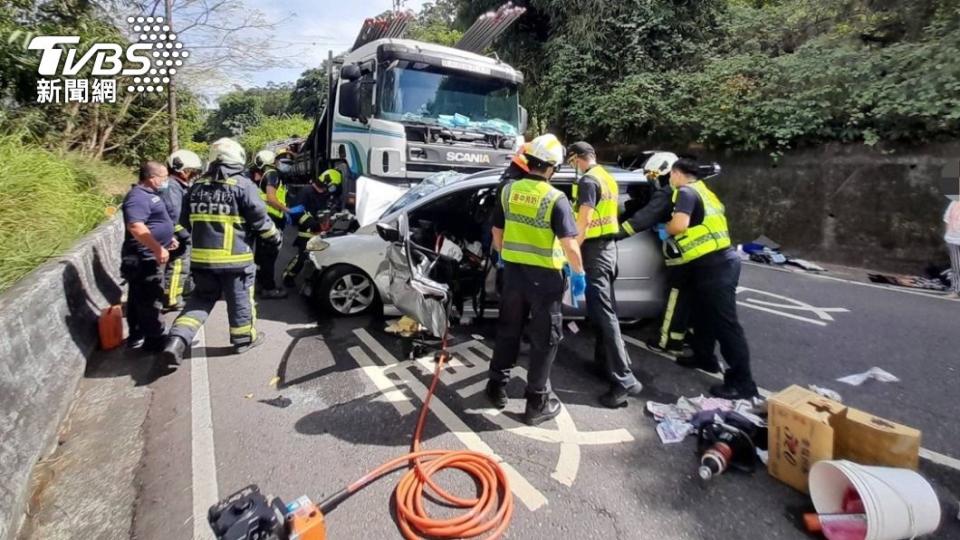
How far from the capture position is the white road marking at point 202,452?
2.21 m

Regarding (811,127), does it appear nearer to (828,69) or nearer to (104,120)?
(828,69)

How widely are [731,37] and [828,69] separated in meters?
4.48

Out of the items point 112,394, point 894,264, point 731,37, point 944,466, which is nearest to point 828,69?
point 894,264

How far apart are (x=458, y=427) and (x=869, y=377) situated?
3349mm

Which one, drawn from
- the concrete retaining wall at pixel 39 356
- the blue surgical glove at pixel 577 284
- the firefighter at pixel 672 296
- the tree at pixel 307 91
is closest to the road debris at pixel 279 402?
the concrete retaining wall at pixel 39 356

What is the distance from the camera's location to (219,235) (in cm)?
368

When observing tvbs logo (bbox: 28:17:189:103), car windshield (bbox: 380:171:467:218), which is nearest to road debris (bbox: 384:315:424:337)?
car windshield (bbox: 380:171:467:218)

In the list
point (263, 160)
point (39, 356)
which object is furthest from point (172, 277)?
point (263, 160)

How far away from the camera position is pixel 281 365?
378 centimetres

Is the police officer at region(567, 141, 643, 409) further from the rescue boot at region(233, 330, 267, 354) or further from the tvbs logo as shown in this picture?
the tvbs logo

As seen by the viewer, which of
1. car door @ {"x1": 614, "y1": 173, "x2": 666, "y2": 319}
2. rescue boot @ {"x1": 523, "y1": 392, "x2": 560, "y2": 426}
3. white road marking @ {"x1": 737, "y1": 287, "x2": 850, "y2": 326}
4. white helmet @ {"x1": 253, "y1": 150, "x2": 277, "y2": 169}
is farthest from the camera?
white helmet @ {"x1": 253, "y1": 150, "x2": 277, "y2": 169}

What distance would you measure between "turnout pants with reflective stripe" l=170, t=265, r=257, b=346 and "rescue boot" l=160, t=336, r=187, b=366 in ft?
0.13

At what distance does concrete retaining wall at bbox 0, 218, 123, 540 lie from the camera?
2.21 m

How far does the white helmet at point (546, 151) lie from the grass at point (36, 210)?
3472 millimetres
